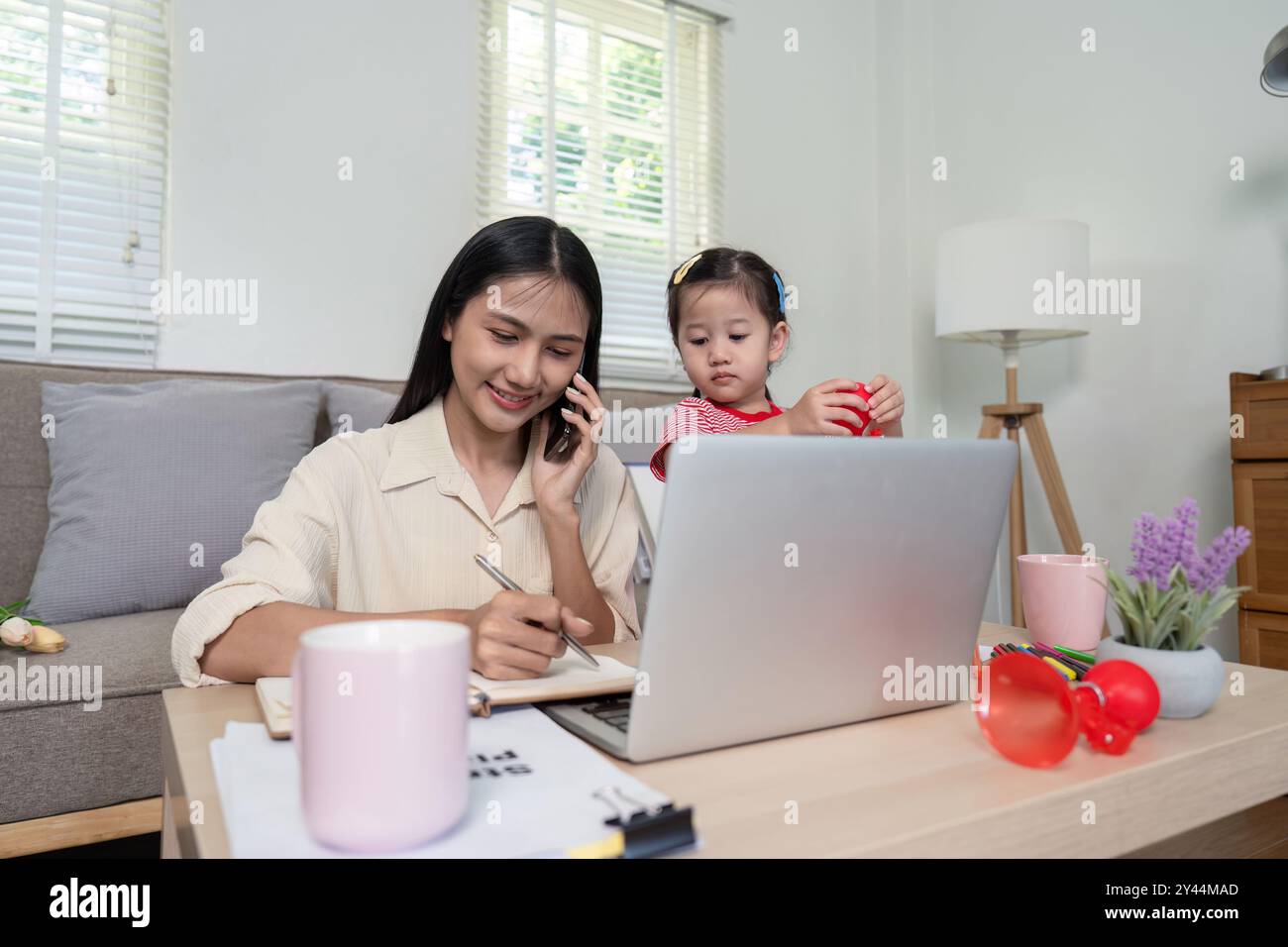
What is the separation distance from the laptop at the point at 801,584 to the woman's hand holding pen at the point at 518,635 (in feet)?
0.18

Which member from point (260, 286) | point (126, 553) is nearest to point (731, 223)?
point (260, 286)

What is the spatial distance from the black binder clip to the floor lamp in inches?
87.8

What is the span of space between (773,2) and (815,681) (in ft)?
10.9

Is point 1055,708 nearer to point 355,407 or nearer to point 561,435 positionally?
point 561,435

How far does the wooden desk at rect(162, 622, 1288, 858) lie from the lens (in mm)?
488

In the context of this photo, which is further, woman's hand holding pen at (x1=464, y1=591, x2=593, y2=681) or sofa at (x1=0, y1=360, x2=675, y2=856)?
sofa at (x1=0, y1=360, x2=675, y2=856)

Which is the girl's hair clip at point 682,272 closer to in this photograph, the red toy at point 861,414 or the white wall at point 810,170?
the red toy at point 861,414

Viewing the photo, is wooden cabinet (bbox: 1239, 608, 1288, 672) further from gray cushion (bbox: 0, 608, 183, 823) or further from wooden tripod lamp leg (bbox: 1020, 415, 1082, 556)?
gray cushion (bbox: 0, 608, 183, 823)

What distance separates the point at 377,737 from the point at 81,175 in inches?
89.1

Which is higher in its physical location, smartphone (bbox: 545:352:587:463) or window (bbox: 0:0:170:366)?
window (bbox: 0:0:170:366)

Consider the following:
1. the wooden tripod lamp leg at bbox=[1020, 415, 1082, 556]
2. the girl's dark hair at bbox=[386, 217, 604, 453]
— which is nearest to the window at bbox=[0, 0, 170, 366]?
the girl's dark hair at bbox=[386, 217, 604, 453]

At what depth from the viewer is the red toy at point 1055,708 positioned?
1.95 feet

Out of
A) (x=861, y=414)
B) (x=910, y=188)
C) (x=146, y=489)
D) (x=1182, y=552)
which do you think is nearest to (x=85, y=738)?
(x=146, y=489)
